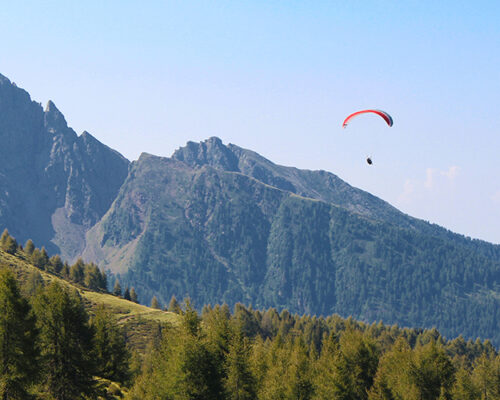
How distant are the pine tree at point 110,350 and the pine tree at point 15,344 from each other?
1107 inches

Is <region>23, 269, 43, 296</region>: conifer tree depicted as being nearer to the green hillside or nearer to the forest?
the green hillside

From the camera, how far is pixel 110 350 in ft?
270

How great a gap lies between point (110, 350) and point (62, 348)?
25675mm

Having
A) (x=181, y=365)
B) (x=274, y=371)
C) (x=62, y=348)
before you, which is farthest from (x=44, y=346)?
(x=274, y=371)

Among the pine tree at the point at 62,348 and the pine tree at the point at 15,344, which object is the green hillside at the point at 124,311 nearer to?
the pine tree at the point at 62,348

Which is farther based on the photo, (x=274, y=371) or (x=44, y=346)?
(x=274, y=371)

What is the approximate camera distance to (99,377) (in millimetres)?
82000

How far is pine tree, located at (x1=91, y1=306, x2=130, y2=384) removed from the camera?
80.2m

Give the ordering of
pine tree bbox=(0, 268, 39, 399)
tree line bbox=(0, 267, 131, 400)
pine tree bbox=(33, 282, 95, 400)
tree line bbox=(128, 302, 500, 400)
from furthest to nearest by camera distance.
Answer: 1. pine tree bbox=(33, 282, 95, 400)
2. tree line bbox=(128, 302, 500, 400)
3. tree line bbox=(0, 267, 131, 400)
4. pine tree bbox=(0, 268, 39, 399)

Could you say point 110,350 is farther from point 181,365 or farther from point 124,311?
point 124,311

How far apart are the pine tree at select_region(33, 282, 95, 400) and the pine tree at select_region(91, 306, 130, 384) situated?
2011 cm

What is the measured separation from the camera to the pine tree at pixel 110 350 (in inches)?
3159

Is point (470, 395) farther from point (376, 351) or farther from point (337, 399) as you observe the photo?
point (337, 399)

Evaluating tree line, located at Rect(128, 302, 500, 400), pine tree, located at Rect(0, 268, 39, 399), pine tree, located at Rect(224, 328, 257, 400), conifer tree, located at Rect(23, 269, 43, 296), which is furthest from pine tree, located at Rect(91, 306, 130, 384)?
conifer tree, located at Rect(23, 269, 43, 296)
